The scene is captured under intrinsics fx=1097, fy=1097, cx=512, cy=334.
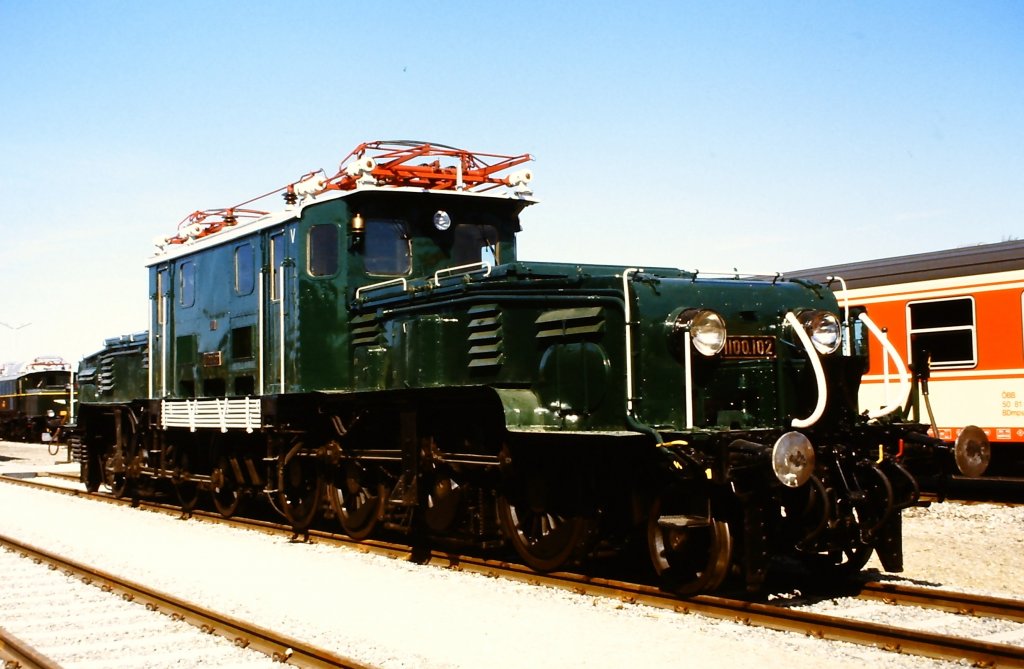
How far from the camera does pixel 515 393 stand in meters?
9.06

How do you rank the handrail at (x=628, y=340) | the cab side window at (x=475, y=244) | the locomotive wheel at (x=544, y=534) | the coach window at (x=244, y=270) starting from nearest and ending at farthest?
the handrail at (x=628, y=340), the locomotive wheel at (x=544, y=534), the cab side window at (x=475, y=244), the coach window at (x=244, y=270)

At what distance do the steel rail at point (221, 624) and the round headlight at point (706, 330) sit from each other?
3478 mm

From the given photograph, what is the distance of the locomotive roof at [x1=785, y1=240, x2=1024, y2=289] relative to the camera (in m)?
14.7

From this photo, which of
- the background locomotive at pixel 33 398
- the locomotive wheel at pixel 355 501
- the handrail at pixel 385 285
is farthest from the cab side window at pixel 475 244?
the background locomotive at pixel 33 398

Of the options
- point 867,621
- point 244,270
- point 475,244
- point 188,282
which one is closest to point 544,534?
point 867,621

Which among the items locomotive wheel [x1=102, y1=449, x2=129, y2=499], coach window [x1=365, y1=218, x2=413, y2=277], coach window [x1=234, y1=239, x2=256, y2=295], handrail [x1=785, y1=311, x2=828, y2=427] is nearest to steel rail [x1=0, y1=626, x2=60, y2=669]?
handrail [x1=785, y1=311, x2=828, y2=427]

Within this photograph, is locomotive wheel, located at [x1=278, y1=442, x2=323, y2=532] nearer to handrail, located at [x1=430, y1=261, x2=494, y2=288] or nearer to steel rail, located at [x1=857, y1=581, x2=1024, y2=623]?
handrail, located at [x1=430, y1=261, x2=494, y2=288]

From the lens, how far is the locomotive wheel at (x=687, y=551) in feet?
25.3

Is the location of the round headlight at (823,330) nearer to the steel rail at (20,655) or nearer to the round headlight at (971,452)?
the round headlight at (971,452)

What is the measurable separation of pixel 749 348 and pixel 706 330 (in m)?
0.54

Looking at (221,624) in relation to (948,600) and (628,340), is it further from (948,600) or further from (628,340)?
(948,600)

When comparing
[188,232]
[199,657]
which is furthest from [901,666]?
[188,232]

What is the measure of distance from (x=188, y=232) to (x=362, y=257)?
4730mm

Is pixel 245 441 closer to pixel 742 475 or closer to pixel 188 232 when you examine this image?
pixel 188 232
